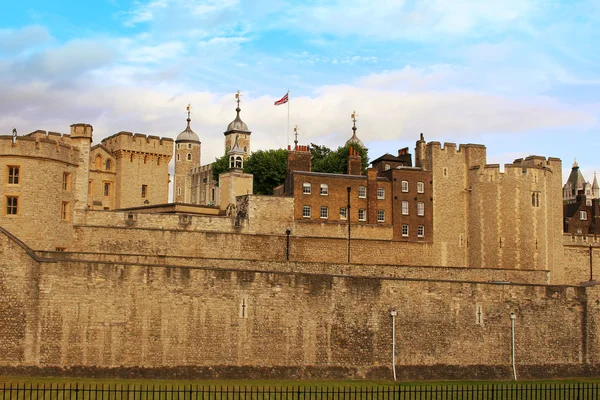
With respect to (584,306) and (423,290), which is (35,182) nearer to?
(423,290)

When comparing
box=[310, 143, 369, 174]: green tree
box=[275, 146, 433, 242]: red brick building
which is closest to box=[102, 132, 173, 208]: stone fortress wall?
box=[310, 143, 369, 174]: green tree

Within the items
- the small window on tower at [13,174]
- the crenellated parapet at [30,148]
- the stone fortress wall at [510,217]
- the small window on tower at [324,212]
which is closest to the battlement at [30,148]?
the crenellated parapet at [30,148]

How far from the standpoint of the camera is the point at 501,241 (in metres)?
64.2

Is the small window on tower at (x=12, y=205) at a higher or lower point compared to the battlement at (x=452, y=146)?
lower

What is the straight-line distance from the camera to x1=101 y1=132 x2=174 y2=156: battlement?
8000 centimetres

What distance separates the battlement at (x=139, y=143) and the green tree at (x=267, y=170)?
10.3 meters

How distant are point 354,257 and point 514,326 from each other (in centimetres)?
1563

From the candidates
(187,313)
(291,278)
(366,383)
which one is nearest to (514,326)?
(366,383)

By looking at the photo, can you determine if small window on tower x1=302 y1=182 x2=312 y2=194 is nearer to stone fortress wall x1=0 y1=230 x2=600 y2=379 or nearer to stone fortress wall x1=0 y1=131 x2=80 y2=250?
stone fortress wall x1=0 y1=230 x2=600 y2=379

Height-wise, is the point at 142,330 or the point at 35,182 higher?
the point at 35,182

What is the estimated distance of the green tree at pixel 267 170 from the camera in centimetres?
8888

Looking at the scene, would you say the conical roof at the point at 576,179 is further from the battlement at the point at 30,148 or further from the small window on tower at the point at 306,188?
the battlement at the point at 30,148

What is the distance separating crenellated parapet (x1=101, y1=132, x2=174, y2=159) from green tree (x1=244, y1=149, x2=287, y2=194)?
10.3 metres

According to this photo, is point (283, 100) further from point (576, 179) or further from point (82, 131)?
point (576, 179)
